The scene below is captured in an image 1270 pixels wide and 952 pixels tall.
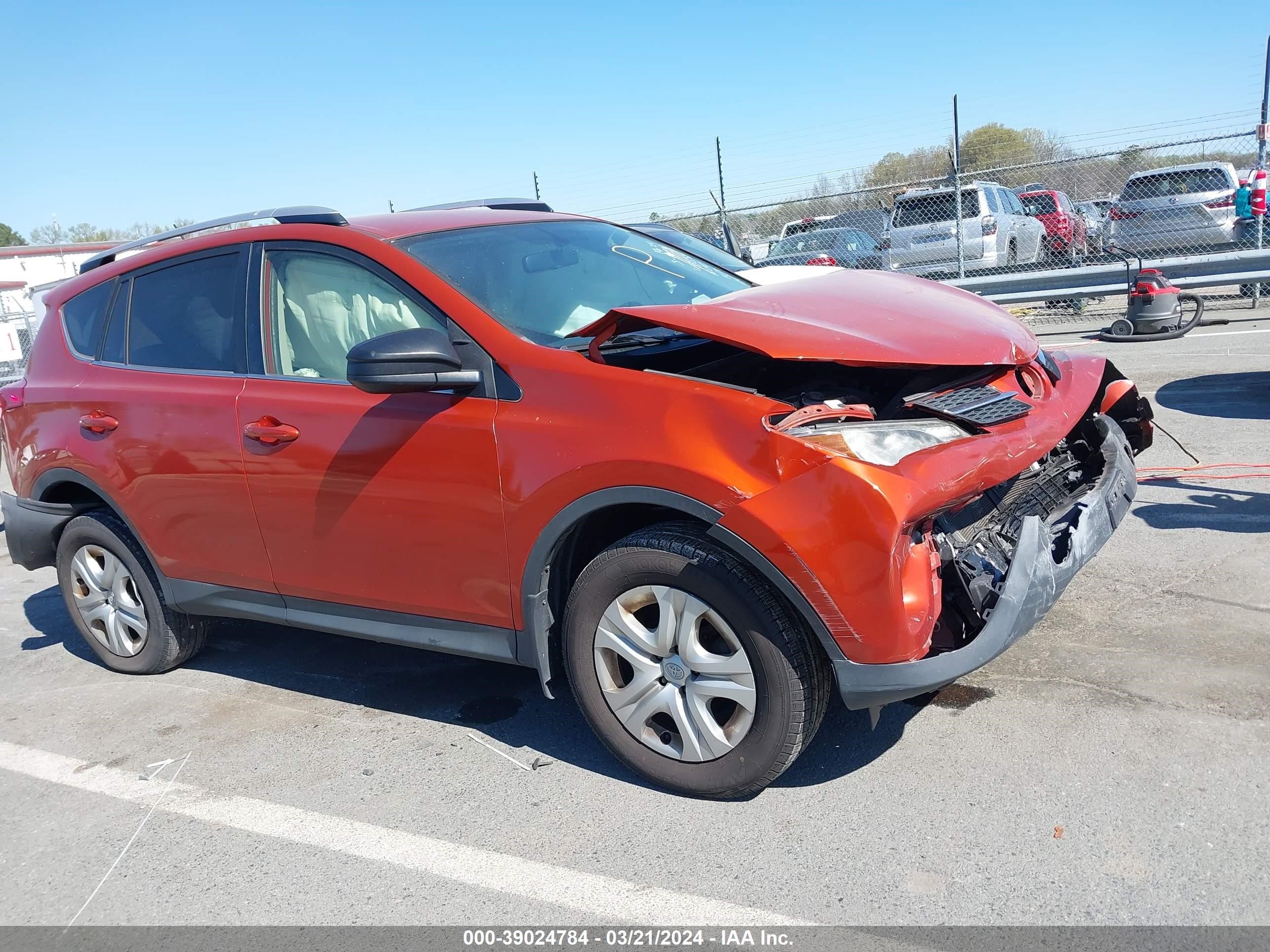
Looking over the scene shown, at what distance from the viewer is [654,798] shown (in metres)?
3.21

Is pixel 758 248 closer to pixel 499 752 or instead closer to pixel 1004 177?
pixel 1004 177

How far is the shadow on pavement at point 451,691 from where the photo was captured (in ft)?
11.1

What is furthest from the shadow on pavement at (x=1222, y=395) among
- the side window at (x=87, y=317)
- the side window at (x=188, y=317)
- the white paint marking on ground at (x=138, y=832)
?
the side window at (x=87, y=317)

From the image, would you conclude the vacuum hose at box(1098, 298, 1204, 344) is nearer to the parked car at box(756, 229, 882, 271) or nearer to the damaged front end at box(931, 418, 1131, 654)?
the parked car at box(756, 229, 882, 271)

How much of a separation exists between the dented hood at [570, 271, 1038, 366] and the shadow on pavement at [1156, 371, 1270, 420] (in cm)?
424

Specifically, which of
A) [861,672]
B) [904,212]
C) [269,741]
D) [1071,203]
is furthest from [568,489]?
[1071,203]

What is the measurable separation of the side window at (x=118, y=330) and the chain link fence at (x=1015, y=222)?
10308 millimetres

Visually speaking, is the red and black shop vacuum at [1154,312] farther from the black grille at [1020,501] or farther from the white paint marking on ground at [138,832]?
the white paint marking on ground at [138,832]

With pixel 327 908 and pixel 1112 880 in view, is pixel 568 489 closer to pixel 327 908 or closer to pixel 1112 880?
pixel 327 908

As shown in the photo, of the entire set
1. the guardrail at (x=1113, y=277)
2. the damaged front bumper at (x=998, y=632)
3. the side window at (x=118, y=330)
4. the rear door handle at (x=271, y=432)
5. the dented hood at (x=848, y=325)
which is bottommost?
the guardrail at (x=1113, y=277)

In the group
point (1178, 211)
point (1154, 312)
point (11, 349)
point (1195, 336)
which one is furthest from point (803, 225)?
point (11, 349)

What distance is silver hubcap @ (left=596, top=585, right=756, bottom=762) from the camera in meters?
2.96

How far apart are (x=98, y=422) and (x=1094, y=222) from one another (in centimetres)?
1968

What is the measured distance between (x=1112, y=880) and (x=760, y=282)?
2.71 m
